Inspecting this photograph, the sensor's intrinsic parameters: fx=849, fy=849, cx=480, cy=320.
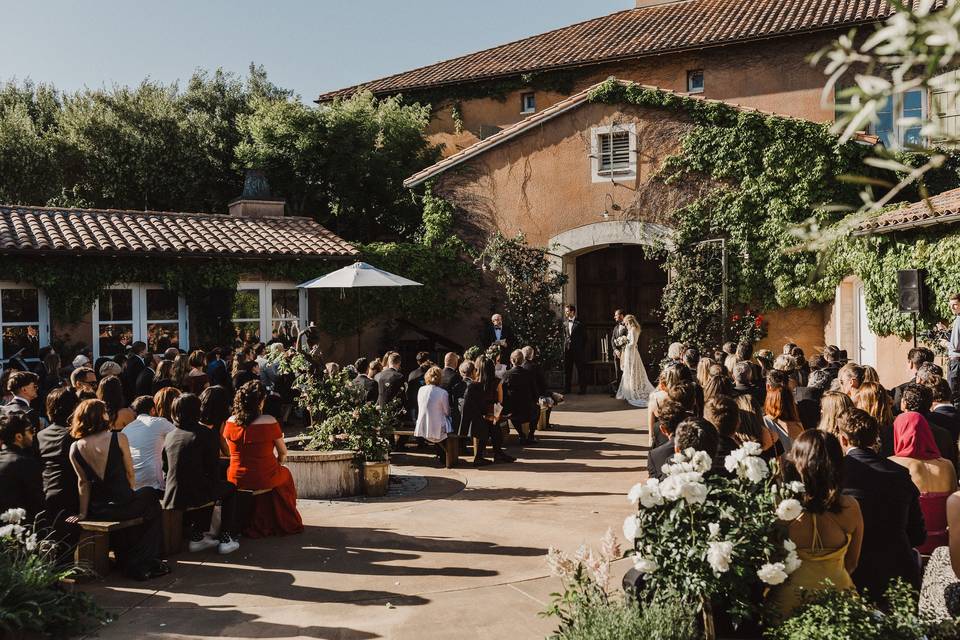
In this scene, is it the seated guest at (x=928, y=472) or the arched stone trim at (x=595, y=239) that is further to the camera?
the arched stone trim at (x=595, y=239)

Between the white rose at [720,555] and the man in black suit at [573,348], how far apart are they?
1377 centimetres

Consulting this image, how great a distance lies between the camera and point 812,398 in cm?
827

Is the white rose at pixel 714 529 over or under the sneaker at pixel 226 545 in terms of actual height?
over

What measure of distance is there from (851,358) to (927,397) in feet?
34.6

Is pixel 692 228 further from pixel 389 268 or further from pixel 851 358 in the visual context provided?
pixel 389 268

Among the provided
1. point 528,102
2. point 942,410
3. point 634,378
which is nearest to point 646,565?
point 942,410

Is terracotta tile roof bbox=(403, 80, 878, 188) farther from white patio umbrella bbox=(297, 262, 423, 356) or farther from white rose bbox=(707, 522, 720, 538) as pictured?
white rose bbox=(707, 522, 720, 538)

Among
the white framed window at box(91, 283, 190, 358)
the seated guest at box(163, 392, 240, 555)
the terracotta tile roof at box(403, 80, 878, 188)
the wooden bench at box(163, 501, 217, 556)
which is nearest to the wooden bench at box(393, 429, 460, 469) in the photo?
the seated guest at box(163, 392, 240, 555)

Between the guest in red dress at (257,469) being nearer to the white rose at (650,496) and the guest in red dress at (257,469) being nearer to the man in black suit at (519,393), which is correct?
the white rose at (650,496)

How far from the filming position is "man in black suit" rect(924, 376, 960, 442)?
21.5ft

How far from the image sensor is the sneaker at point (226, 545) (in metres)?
7.00

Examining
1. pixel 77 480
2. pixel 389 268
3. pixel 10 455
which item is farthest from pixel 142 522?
pixel 389 268

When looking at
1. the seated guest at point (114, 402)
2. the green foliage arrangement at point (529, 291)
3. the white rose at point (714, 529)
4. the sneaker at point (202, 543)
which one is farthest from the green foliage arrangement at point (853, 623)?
the green foliage arrangement at point (529, 291)

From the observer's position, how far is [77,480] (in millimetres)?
6570
